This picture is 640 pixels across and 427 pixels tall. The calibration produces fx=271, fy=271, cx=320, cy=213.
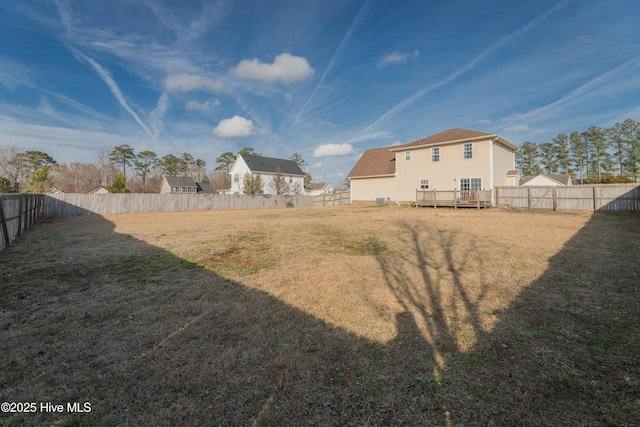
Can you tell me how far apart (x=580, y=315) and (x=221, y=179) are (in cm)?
5939

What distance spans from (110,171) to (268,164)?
30206 mm

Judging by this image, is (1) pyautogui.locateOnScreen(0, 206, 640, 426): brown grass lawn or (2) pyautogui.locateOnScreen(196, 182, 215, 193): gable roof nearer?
(1) pyautogui.locateOnScreen(0, 206, 640, 426): brown grass lawn

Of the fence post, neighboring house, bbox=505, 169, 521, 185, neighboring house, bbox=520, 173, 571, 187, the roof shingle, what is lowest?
the fence post

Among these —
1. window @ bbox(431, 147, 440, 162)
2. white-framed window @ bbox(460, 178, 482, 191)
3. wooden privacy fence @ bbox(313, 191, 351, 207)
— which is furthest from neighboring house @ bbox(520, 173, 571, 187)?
wooden privacy fence @ bbox(313, 191, 351, 207)

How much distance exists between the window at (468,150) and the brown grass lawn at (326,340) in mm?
16272

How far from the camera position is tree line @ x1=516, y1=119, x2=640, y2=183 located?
36.0m

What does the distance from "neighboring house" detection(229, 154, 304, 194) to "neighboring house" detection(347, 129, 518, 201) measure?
62.7ft

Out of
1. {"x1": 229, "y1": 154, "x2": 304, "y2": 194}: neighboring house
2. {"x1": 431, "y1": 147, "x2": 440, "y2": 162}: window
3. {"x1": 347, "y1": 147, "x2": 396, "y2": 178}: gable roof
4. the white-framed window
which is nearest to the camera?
the white-framed window

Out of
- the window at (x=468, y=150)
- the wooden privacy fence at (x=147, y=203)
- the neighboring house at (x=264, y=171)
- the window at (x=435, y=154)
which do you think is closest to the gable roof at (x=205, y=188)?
the neighboring house at (x=264, y=171)

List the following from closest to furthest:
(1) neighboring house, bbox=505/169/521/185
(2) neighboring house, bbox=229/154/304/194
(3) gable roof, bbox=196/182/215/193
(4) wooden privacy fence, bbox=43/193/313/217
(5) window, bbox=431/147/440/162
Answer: (4) wooden privacy fence, bbox=43/193/313/217
(1) neighboring house, bbox=505/169/521/185
(5) window, bbox=431/147/440/162
(2) neighboring house, bbox=229/154/304/194
(3) gable roof, bbox=196/182/215/193

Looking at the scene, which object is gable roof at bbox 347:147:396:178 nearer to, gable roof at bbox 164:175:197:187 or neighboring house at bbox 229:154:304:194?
neighboring house at bbox 229:154:304:194

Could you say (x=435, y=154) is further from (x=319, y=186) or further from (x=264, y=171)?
(x=319, y=186)

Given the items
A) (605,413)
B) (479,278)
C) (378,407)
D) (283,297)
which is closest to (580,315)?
(479,278)

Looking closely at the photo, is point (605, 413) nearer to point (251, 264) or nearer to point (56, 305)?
point (251, 264)
